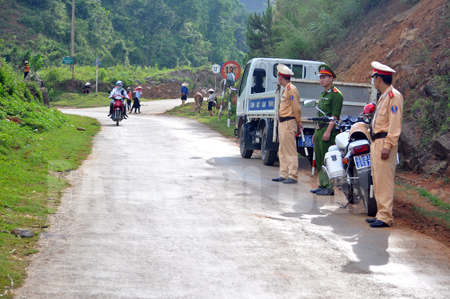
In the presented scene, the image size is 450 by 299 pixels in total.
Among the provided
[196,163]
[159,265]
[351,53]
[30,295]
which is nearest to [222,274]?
[159,265]

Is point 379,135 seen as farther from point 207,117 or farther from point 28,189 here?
point 207,117

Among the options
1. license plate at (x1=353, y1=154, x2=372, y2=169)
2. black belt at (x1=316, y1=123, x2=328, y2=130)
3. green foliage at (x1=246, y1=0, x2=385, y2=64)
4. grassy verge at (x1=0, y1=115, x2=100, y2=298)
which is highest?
green foliage at (x1=246, y1=0, x2=385, y2=64)

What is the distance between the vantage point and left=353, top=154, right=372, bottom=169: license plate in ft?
22.2

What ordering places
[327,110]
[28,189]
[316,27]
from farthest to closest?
[316,27]
[327,110]
[28,189]

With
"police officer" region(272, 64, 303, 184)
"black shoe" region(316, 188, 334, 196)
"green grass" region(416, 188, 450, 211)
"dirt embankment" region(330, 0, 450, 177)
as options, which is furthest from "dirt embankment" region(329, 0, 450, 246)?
"police officer" region(272, 64, 303, 184)

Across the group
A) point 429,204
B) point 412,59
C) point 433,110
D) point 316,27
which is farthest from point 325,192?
point 316,27

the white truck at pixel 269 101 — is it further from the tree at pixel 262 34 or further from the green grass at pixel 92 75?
the green grass at pixel 92 75

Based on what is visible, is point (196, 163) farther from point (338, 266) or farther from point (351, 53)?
point (351, 53)

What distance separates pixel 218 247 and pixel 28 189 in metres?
3.40

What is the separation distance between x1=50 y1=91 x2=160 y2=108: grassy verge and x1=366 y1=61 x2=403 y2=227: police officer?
31043mm

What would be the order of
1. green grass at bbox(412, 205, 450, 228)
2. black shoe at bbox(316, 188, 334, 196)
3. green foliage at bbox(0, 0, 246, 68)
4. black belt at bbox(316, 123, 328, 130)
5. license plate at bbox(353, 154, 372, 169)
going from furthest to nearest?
1. green foliage at bbox(0, 0, 246, 68)
2. black belt at bbox(316, 123, 328, 130)
3. black shoe at bbox(316, 188, 334, 196)
4. license plate at bbox(353, 154, 372, 169)
5. green grass at bbox(412, 205, 450, 228)

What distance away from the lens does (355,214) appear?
695 cm

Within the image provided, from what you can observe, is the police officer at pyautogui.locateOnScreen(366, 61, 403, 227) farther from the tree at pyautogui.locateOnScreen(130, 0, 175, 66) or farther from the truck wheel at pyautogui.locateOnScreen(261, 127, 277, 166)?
the tree at pyautogui.locateOnScreen(130, 0, 175, 66)

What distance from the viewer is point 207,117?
27.4m
